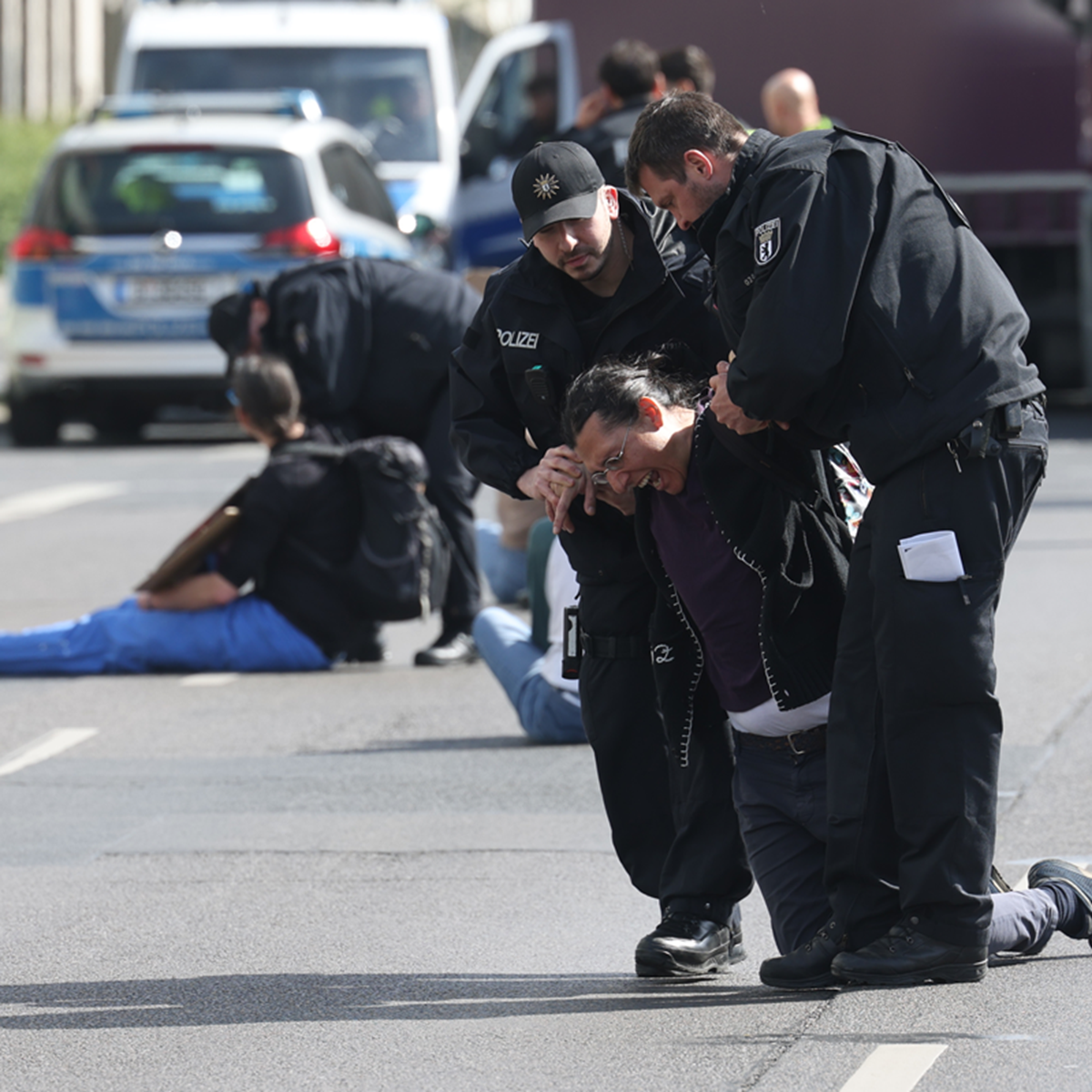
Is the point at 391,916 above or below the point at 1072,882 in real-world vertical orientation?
below

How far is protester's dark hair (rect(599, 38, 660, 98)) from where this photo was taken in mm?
9656

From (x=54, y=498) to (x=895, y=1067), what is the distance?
427 inches

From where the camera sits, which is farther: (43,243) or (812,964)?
(43,243)

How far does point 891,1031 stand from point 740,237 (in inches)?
58.7

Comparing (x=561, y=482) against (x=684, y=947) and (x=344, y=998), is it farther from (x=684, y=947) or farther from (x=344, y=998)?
(x=344, y=998)

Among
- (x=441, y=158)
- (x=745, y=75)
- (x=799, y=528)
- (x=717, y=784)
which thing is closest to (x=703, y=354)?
(x=799, y=528)

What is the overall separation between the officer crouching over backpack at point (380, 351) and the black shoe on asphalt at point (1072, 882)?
4.46 metres

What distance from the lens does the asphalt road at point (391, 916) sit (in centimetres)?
436

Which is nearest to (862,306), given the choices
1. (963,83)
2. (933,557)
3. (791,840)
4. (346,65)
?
(933,557)

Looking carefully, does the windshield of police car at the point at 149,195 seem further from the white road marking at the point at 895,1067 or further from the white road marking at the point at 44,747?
the white road marking at the point at 895,1067

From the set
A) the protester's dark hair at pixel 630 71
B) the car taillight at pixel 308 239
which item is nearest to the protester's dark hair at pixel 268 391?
the protester's dark hair at pixel 630 71

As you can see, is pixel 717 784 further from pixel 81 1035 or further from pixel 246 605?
pixel 246 605

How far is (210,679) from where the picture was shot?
29.7 feet

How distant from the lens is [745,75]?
16875 mm
